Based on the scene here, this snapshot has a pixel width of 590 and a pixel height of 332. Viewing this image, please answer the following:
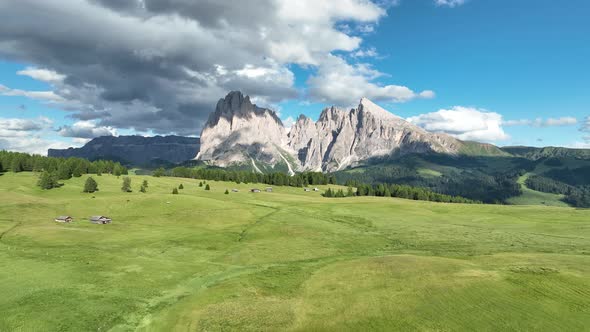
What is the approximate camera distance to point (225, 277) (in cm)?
4888

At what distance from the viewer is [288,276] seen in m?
48.0

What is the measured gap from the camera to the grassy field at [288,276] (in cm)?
3159

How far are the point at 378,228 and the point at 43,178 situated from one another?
132094 mm

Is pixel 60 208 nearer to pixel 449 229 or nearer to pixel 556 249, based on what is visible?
pixel 449 229

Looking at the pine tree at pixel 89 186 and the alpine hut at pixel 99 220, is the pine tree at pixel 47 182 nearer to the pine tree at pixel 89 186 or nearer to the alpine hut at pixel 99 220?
the pine tree at pixel 89 186

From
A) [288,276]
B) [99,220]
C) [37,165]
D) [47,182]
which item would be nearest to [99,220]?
[99,220]

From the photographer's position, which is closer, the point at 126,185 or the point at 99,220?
the point at 99,220

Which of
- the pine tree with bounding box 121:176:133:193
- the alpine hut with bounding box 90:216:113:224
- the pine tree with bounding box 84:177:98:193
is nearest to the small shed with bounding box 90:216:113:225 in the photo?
the alpine hut with bounding box 90:216:113:224

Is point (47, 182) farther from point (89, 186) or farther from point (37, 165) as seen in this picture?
point (37, 165)

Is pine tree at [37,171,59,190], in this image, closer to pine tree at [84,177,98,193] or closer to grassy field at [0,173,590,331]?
pine tree at [84,177,98,193]

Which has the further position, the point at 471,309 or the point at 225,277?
the point at 225,277

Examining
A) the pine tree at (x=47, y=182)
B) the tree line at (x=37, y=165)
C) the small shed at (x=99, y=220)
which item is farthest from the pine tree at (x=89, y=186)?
the small shed at (x=99, y=220)

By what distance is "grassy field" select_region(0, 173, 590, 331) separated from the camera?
31594 millimetres

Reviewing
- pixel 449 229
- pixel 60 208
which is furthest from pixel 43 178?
pixel 449 229
